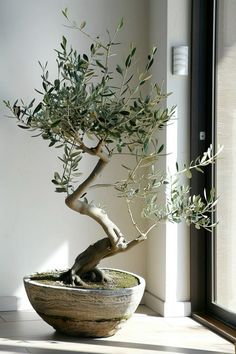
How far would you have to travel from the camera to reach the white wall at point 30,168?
13.5 feet

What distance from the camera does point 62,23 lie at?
4215mm

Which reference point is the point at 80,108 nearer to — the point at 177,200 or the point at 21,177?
the point at 177,200

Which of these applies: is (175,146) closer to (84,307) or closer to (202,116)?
(202,116)

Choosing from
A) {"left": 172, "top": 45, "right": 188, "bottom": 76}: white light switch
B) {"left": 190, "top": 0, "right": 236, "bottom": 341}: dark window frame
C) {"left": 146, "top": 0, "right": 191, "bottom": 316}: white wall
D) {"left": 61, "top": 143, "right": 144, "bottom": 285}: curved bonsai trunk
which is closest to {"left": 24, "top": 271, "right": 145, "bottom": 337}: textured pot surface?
{"left": 61, "top": 143, "right": 144, "bottom": 285}: curved bonsai trunk

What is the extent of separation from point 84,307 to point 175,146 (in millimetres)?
1295

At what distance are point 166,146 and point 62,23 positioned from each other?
106cm

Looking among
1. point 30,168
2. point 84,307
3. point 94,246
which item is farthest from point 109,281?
point 30,168

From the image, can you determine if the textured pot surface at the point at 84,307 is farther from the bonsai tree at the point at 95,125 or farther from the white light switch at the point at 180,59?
the white light switch at the point at 180,59

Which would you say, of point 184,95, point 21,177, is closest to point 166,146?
point 184,95

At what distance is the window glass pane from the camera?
3.85 m

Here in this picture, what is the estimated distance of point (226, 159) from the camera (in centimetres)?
393

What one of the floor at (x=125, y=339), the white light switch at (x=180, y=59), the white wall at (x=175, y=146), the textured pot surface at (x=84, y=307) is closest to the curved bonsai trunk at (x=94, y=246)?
the textured pot surface at (x=84, y=307)

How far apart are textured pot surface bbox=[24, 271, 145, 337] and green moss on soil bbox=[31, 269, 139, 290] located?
0.31 feet

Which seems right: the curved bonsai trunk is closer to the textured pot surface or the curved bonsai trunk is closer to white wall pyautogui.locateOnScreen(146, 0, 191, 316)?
the textured pot surface
